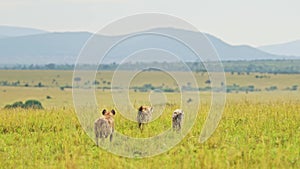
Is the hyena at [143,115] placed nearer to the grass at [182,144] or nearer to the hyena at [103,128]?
the grass at [182,144]

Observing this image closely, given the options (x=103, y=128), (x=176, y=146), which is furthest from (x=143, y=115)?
(x=176, y=146)

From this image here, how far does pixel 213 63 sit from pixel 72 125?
4.86 metres

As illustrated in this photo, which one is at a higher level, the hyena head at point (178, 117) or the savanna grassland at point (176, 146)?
the hyena head at point (178, 117)

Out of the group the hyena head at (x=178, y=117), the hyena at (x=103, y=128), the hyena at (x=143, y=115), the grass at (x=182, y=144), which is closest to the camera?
the grass at (x=182, y=144)

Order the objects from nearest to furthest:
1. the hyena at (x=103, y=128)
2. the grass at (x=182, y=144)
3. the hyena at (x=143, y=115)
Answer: the grass at (x=182, y=144) → the hyena at (x=103, y=128) → the hyena at (x=143, y=115)

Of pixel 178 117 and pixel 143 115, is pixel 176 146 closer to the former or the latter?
pixel 178 117

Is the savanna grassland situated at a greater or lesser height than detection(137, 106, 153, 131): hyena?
lesser

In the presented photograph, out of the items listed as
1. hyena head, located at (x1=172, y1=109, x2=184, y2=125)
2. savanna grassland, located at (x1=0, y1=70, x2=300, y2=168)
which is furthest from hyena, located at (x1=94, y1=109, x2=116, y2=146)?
hyena head, located at (x1=172, y1=109, x2=184, y2=125)

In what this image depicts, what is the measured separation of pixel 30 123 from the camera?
1591 centimetres

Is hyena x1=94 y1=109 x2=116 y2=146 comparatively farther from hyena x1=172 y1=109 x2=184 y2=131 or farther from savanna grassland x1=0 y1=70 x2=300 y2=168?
hyena x1=172 y1=109 x2=184 y2=131

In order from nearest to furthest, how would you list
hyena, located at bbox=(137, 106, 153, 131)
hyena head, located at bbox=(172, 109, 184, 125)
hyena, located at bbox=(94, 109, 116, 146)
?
hyena, located at bbox=(94, 109, 116, 146) < hyena head, located at bbox=(172, 109, 184, 125) < hyena, located at bbox=(137, 106, 153, 131)

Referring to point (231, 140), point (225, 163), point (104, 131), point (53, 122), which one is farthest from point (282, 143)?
point (53, 122)

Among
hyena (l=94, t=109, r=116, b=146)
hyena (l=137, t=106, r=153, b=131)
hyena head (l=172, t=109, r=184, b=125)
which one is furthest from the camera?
hyena (l=137, t=106, r=153, b=131)

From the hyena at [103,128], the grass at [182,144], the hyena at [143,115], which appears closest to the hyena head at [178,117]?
the grass at [182,144]
